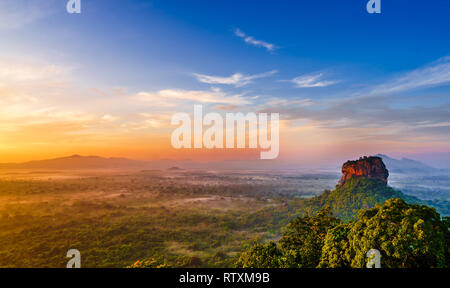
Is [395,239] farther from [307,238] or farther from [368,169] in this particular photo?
[368,169]

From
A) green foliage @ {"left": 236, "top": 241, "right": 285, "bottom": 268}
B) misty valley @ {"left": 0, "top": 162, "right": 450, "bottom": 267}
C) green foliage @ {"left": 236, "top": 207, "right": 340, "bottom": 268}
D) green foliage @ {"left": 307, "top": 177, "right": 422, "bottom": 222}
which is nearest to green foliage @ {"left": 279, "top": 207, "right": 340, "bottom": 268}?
green foliage @ {"left": 236, "top": 207, "right": 340, "bottom": 268}

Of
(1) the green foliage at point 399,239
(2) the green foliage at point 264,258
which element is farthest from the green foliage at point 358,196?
(1) the green foliage at point 399,239

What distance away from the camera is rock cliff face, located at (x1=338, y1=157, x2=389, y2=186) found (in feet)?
252

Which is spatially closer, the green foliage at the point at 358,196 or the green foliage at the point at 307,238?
the green foliage at the point at 307,238

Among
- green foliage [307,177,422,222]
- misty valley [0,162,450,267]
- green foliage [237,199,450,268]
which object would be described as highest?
green foliage [237,199,450,268]

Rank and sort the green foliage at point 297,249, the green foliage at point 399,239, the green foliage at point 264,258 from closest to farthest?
the green foliage at point 399,239 → the green foliage at point 297,249 → the green foliage at point 264,258

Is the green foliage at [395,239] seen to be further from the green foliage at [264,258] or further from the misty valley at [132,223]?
the misty valley at [132,223]

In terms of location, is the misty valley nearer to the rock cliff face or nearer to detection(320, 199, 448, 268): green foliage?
the rock cliff face

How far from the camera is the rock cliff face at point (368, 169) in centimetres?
7694

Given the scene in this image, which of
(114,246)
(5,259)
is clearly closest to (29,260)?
(5,259)
